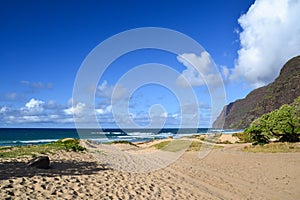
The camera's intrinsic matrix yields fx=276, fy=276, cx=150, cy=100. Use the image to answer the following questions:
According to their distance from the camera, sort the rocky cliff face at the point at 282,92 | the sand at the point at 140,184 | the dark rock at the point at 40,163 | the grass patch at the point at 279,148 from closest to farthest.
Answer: the sand at the point at 140,184 < the dark rock at the point at 40,163 < the grass patch at the point at 279,148 < the rocky cliff face at the point at 282,92

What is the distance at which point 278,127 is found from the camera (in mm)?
26172

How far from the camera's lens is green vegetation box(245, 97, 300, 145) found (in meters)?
26.1

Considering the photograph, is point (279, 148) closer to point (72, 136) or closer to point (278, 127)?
point (278, 127)

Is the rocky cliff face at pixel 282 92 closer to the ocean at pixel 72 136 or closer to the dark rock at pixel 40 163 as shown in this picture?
the ocean at pixel 72 136

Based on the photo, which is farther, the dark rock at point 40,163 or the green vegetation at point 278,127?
the green vegetation at point 278,127

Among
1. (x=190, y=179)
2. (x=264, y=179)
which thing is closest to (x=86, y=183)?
(x=190, y=179)

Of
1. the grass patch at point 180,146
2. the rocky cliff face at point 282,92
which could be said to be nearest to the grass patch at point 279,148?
the grass patch at point 180,146

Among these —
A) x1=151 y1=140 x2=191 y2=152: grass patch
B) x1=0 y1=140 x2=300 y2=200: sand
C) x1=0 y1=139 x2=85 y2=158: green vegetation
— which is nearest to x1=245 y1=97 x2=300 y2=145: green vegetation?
x1=151 y1=140 x2=191 y2=152: grass patch

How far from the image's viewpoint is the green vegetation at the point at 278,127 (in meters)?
26.1

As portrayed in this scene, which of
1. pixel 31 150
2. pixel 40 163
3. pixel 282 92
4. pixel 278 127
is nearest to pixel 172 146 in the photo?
pixel 278 127

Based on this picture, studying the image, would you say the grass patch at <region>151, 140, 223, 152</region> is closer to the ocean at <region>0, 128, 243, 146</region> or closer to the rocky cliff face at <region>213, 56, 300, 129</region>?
the ocean at <region>0, 128, 243, 146</region>

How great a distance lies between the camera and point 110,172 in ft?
37.8

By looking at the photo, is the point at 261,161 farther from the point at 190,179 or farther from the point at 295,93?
the point at 295,93

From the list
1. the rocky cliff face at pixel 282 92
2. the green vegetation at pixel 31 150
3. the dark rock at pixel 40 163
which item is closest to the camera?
the dark rock at pixel 40 163
